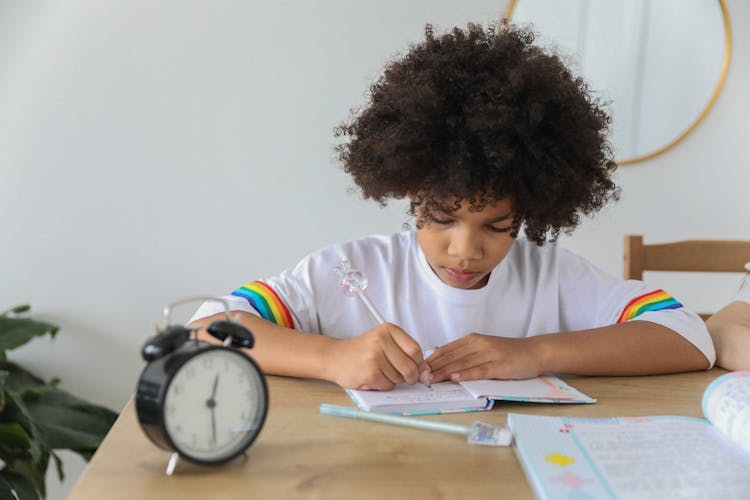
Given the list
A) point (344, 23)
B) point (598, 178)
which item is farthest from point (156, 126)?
point (598, 178)

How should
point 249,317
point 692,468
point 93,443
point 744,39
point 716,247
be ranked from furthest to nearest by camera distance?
1. point 744,39
2. point 716,247
3. point 93,443
4. point 249,317
5. point 692,468

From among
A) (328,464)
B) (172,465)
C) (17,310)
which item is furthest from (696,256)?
(17,310)

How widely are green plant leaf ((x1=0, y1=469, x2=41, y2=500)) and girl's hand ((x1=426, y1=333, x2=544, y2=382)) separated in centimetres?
99

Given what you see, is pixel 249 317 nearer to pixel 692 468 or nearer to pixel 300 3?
pixel 692 468

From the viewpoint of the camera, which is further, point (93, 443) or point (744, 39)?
point (744, 39)

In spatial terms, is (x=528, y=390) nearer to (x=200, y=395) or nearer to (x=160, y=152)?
(x=200, y=395)

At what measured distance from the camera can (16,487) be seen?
1537 mm

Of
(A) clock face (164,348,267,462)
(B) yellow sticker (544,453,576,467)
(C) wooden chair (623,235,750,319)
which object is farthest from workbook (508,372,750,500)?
(C) wooden chair (623,235,750,319)

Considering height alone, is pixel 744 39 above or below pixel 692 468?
above

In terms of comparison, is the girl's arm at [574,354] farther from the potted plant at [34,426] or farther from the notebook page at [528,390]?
the potted plant at [34,426]

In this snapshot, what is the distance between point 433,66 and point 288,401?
1.78 feet

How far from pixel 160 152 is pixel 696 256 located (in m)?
1.41

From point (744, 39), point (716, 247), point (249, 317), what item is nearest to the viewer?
point (249, 317)

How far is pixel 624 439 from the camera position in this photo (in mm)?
775
